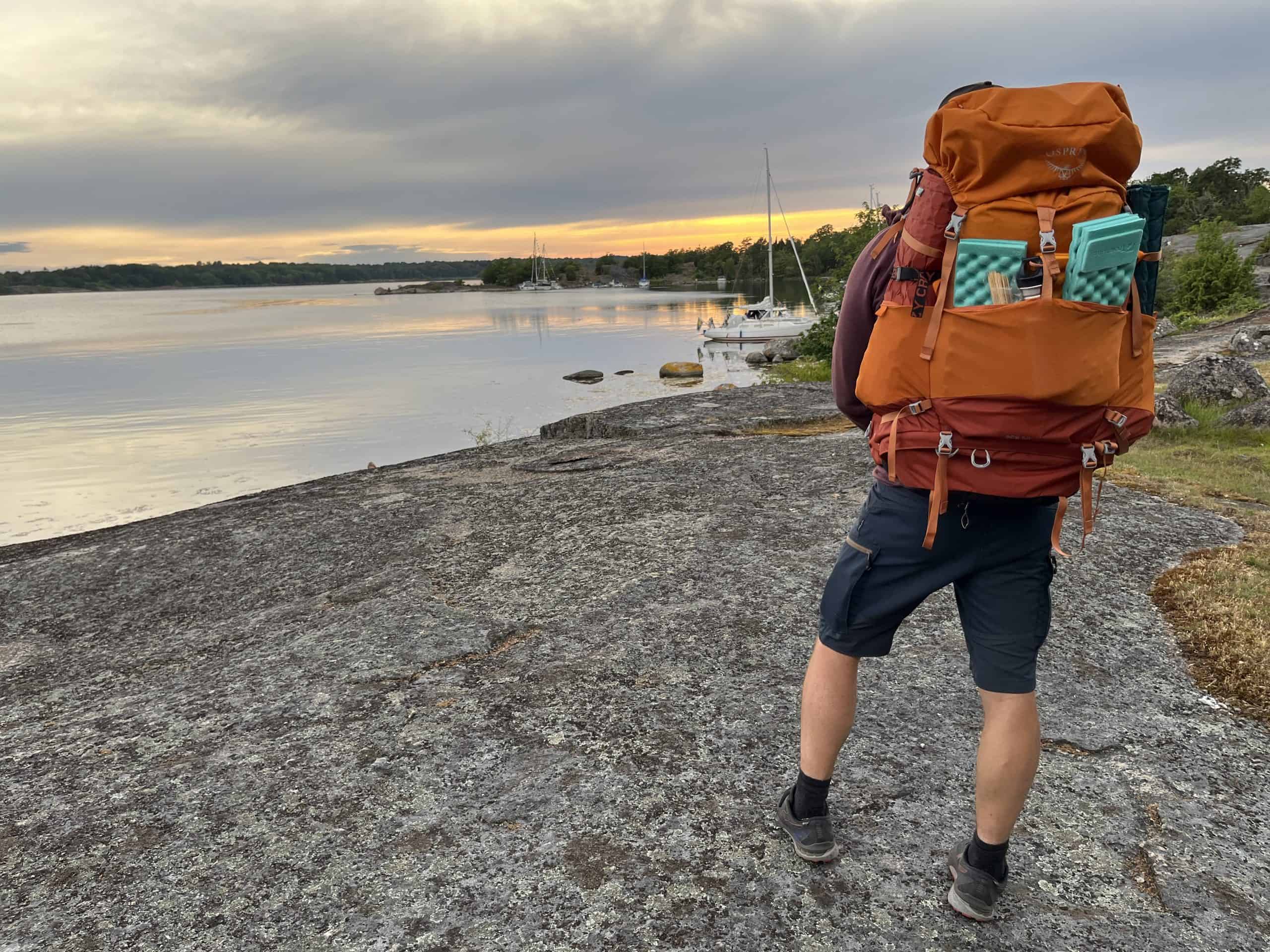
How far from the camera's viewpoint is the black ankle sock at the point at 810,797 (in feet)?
7.64

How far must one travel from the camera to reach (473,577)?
15.4 ft

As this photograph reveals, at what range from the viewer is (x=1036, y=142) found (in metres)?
1.78

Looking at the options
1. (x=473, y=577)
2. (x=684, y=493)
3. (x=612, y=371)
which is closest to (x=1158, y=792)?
(x=473, y=577)

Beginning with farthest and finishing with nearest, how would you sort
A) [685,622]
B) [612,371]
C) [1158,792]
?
[612,371] → [685,622] → [1158,792]

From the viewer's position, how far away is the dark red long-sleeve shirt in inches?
79.4

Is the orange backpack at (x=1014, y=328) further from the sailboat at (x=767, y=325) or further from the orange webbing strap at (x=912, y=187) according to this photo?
the sailboat at (x=767, y=325)

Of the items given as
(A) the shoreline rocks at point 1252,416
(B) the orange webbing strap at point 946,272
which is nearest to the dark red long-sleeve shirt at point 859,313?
(B) the orange webbing strap at point 946,272

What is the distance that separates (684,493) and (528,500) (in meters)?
1.17

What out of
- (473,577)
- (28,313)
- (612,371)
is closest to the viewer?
(473,577)

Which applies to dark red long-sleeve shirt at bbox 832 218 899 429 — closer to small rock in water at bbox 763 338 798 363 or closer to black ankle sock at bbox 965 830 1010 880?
black ankle sock at bbox 965 830 1010 880

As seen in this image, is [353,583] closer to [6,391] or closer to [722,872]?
[722,872]

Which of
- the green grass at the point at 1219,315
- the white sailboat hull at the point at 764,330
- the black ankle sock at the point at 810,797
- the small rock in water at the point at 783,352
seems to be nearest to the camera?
the black ankle sock at the point at 810,797

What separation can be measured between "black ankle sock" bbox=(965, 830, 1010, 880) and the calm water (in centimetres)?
1352

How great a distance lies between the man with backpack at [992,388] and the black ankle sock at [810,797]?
1.26 ft
